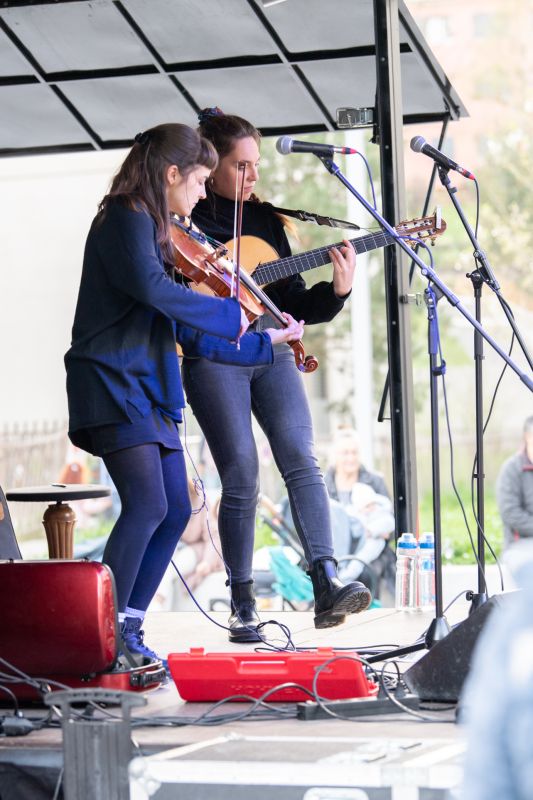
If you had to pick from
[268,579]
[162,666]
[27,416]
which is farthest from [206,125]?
[27,416]

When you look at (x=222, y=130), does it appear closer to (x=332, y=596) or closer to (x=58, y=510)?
(x=332, y=596)

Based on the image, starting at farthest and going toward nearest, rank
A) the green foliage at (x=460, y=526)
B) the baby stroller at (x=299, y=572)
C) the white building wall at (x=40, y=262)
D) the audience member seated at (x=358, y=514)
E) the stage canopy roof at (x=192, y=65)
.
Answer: the white building wall at (x=40, y=262) < the green foliage at (x=460, y=526) < the audience member seated at (x=358, y=514) < the baby stroller at (x=299, y=572) < the stage canopy roof at (x=192, y=65)

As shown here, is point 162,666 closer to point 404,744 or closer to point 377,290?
point 404,744

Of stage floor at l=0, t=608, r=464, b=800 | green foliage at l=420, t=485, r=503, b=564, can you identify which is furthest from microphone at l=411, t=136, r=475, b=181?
green foliage at l=420, t=485, r=503, b=564

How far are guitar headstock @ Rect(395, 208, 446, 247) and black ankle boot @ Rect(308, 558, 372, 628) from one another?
3.25ft

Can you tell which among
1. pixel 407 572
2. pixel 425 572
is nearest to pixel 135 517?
pixel 407 572

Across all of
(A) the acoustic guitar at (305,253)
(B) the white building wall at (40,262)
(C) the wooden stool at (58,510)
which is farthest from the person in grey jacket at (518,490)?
(B) the white building wall at (40,262)

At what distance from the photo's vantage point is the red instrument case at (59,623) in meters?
2.57

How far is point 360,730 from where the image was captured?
230 centimetres

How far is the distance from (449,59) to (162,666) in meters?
12.8

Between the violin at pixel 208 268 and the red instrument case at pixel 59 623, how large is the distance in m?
0.90

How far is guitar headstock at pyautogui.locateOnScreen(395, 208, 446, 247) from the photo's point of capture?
334 centimetres

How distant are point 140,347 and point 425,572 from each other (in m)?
1.82

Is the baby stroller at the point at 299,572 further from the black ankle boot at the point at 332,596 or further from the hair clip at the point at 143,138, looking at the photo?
the hair clip at the point at 143,138
